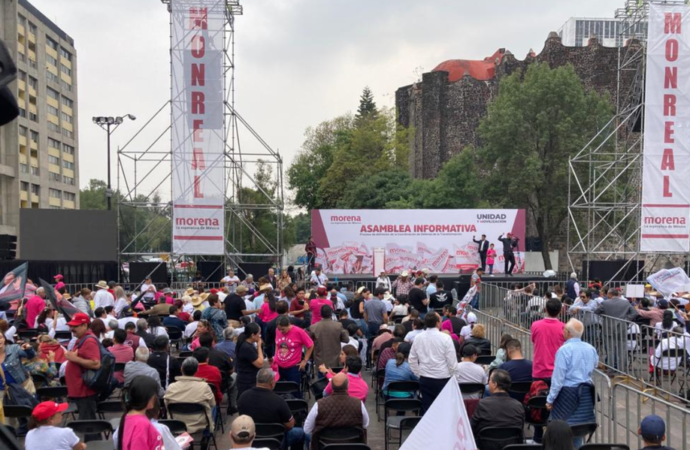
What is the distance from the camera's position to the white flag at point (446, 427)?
12.6 feet

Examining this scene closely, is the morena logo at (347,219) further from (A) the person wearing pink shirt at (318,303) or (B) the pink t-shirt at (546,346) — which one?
(B) the pink t-shirt at (546,346)

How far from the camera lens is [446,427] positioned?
3.88 meters

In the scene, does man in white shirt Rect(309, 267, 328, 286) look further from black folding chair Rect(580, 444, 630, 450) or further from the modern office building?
the modern office building

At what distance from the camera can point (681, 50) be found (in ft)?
74.0

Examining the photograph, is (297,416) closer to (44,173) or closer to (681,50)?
(681,50)

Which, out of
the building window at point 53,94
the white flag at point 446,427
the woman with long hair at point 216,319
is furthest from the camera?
the building window at point 53,94

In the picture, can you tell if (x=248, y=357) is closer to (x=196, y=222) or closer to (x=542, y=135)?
(x=196, y=222)

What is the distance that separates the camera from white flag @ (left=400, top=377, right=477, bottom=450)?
3846mm

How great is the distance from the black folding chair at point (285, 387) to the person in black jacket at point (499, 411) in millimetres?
2501

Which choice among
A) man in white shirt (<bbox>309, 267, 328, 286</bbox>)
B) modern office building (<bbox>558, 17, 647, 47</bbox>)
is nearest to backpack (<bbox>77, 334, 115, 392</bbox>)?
man in white shirt (<bbox>309, 267, 328, 286</bbox>)

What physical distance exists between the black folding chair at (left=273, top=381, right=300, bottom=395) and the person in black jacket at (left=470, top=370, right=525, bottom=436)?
8.21 feet

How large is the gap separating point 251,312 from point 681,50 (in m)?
18.1

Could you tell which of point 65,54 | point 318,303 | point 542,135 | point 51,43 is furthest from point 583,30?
point 318,303

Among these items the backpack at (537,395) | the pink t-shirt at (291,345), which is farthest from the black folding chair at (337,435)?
the pink t-shirt at (291,345)
